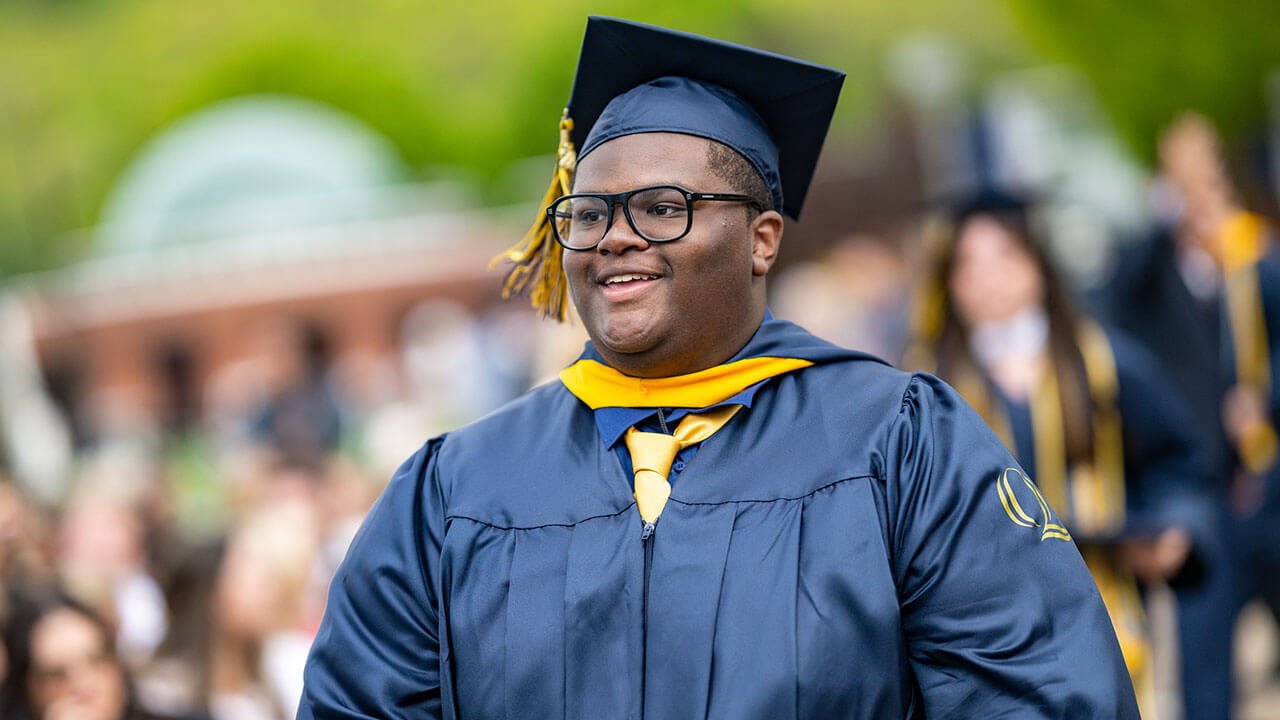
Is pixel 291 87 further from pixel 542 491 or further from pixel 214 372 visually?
pixel 542 491

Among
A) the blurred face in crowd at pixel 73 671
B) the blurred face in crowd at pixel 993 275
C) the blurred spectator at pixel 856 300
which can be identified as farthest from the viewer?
the blurred spectator at pixel 856 300

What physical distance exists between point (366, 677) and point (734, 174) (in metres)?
1.07

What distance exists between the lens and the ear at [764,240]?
2.56m

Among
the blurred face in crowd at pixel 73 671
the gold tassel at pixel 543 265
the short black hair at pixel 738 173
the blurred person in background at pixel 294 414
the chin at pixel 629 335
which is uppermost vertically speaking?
the short black hair at pixel 738 173

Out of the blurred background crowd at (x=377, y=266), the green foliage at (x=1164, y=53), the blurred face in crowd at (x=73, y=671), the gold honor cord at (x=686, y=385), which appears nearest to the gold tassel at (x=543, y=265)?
the gold honor cord at (x=686, y=385)

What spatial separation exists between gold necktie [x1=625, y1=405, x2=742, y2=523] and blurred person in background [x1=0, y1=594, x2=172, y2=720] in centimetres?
281

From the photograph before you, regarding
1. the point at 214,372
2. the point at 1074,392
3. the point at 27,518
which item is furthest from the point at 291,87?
the point at 1074,392

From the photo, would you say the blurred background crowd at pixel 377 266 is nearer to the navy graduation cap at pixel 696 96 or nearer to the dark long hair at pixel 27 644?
the dark long hair at pixel 27 644

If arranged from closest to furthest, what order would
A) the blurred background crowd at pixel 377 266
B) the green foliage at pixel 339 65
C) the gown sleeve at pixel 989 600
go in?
the gown sleeve at pixel 989 600
the blurred background crowd at pixel 377 266
the green foliage at pixel 339 65

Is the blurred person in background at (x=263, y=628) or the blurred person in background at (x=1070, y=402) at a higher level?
the blurred person in background at (x=1070, y=402)

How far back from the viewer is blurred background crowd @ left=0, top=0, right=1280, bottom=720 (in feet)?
16.8

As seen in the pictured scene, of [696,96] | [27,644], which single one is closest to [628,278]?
[696,96]

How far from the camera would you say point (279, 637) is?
5324mm

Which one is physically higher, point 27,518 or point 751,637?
point 751,637
